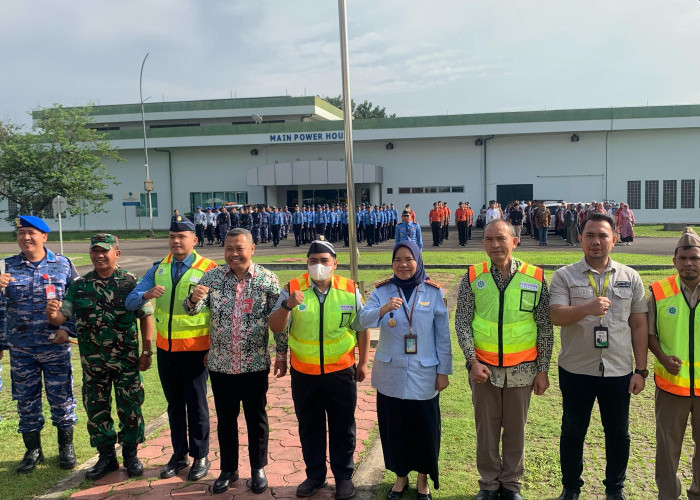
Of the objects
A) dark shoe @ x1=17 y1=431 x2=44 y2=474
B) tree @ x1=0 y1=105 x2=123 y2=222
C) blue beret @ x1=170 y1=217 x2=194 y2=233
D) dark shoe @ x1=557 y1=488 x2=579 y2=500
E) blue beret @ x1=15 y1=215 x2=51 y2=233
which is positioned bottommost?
dark shoe @ x1=557 y1=488 x2=579 y2=500

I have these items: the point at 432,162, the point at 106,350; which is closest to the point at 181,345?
the point at 106,350

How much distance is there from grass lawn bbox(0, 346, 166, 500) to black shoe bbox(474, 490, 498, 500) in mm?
3066

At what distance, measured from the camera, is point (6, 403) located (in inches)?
230

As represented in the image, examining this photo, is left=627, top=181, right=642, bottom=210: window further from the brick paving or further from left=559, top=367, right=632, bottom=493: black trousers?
left=559, top=367, right=632, bottom=493: black trousers

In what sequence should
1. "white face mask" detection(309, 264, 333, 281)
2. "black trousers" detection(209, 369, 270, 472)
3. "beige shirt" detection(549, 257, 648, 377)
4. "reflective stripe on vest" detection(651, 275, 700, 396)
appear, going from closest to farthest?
1. "reflective stripe on vest" detection(651, 275, 700, 396)
2. "beige shirt" detection(549, 257, 648, 377)
3. "white face mask" detection(309, 264, 333, 281)
4. "black trousers" detection(209, 369, 270, 472)

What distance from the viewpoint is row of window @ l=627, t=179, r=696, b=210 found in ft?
107

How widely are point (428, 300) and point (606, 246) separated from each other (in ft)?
3.89

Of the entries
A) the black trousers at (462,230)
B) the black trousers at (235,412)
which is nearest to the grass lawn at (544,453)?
the black trousers at (235,412)

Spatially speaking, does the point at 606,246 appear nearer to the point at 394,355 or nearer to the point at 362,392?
the point at 394,355

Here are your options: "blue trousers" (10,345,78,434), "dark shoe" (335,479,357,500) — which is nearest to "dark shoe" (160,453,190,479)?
"blue trousers" (10,345,78,434)

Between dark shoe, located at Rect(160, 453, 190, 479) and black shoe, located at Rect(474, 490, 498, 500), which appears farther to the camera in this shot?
dark shoe, located at Rect(160, 453, 190, 479)

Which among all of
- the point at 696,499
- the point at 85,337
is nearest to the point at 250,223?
the point at 85,337

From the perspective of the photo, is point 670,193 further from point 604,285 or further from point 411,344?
point 411,344

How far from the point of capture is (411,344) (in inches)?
144
